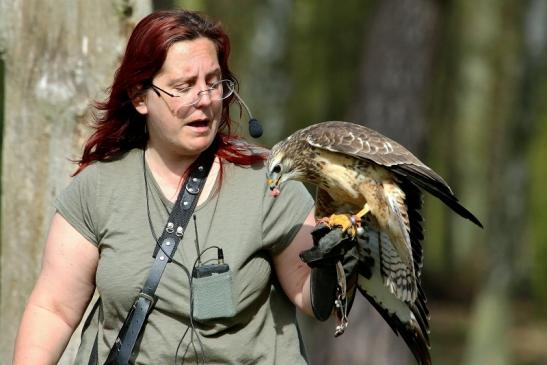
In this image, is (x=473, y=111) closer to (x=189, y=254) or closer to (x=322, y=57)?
(x=322, y=57)

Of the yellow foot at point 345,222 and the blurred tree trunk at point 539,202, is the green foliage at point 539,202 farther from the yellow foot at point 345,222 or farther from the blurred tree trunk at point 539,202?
the yellow foot at point 345,222

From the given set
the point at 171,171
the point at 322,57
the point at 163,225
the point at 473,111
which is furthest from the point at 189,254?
the point at 473,111

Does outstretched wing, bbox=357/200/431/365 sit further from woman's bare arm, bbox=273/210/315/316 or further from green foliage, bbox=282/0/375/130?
green foliage, bbox=282/0/375/130

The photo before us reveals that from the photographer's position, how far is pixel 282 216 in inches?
155

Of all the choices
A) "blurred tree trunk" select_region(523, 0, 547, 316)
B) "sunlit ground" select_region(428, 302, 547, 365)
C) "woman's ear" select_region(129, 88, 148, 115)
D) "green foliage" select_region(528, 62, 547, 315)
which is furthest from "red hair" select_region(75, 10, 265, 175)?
"green foliage" select_region(528, 62, 547, 315)

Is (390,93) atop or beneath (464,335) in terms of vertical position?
atop

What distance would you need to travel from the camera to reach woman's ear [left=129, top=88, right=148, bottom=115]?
3.98 meters

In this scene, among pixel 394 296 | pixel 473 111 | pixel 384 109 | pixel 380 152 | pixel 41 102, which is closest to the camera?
pixel 380 152

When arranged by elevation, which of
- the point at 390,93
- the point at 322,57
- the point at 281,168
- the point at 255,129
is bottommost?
the point at 322,57

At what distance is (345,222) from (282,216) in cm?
24

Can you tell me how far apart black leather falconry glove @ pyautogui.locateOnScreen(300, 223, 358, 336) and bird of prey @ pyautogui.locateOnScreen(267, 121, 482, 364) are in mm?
112

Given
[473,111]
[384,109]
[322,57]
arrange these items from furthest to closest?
[473,111]
[322,57]
[384,109]

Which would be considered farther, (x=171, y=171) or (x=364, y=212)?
(x=364, y=212)

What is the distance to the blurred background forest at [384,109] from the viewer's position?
16.7 feet
